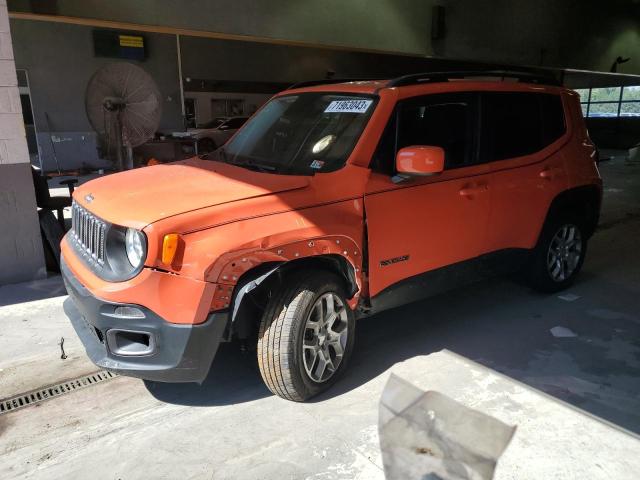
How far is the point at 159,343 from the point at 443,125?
255 centimetres

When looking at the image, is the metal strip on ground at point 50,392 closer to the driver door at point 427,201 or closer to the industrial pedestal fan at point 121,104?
the driver door at point 427,201

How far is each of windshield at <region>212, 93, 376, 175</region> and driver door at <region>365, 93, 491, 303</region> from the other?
25 cm

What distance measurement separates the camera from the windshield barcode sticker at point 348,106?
3541 mm

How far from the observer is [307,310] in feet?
9.84

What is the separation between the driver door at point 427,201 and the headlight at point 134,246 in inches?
55.4

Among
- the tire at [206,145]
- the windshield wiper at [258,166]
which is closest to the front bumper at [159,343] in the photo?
the windshield wiper at [258,166]

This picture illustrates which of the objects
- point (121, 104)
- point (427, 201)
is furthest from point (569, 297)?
point (121, 104)

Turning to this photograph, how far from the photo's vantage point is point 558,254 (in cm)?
498

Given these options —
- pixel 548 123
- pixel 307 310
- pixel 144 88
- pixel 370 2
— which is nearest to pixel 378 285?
pixel 307 310

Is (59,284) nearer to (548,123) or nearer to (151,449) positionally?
(151,449)

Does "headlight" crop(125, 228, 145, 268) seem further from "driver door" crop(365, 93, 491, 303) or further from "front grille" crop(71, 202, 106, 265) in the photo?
"driver door" crop(365, 93, 491, 303)

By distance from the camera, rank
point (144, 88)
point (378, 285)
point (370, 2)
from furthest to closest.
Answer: point (370, 2) → point (144, 88) → point (378, 285)

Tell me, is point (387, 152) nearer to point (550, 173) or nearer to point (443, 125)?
point (443, 125)

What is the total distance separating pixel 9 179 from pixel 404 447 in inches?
188
